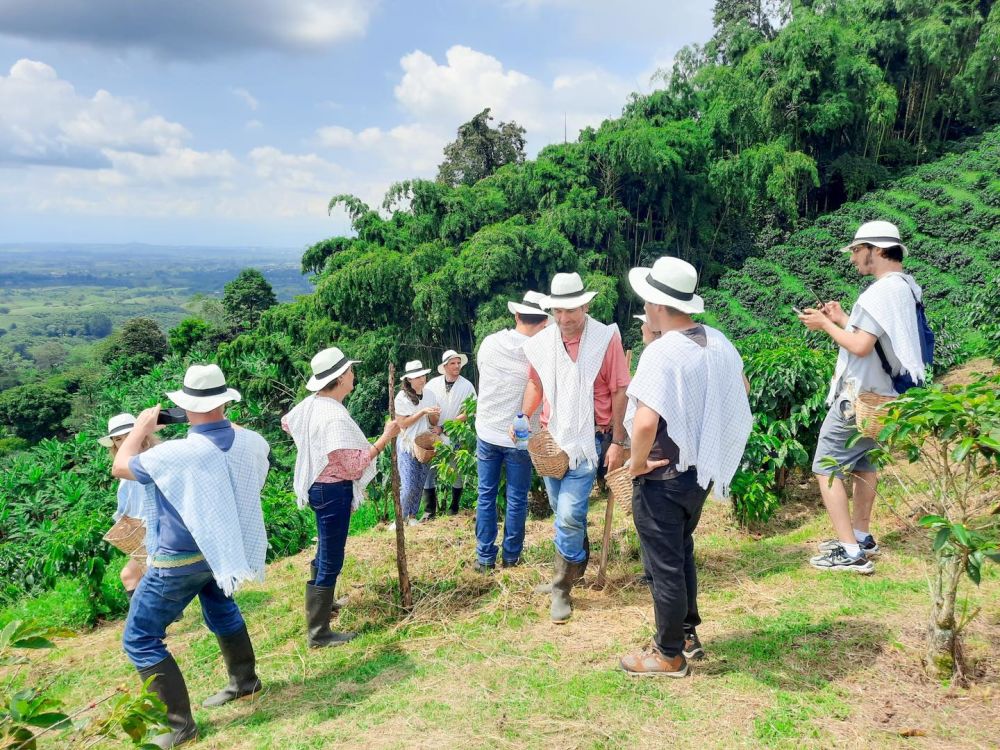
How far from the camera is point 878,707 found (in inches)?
104

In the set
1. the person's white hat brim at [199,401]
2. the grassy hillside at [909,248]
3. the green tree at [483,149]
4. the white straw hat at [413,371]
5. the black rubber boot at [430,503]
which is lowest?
the black rubber boot at [430,503]

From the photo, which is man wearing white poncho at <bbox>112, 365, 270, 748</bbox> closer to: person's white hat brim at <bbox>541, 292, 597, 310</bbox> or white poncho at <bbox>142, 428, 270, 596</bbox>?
Answer: white poncho at <bbox>142, 428, 270, 596</bbox>

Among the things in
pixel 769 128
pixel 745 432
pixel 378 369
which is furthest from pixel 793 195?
pixel 745 432

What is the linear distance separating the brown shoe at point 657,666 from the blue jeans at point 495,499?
143 centimetres

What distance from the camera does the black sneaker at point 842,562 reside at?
3748mm

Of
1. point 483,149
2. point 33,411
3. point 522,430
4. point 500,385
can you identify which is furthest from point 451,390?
point 33,411

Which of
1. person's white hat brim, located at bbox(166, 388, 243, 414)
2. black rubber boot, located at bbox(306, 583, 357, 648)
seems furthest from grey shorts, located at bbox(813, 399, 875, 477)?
person's white hat brim, located at bbox(166, 388, 243, 414)

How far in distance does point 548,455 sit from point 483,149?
29423mm

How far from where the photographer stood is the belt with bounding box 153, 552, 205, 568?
303cm

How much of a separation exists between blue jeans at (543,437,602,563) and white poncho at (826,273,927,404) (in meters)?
1.63

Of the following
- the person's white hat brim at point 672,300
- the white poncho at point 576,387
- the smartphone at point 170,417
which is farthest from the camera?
the white poncho at point 576,387

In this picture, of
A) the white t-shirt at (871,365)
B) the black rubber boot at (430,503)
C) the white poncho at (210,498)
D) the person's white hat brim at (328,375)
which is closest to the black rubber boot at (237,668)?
the white poncho at (210,498)

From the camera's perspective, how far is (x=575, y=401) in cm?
359

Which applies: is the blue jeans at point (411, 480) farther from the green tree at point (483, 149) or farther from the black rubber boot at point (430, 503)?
the green tree at point (483, 149)
